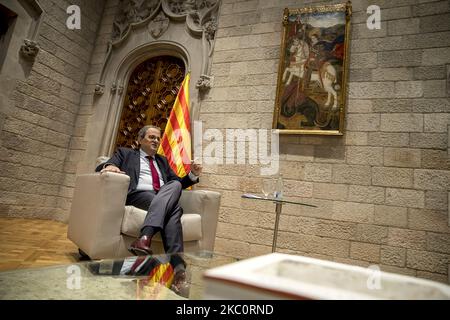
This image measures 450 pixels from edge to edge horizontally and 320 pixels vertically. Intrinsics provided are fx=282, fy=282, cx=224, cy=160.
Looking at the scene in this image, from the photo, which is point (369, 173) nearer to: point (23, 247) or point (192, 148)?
point (192, 148)

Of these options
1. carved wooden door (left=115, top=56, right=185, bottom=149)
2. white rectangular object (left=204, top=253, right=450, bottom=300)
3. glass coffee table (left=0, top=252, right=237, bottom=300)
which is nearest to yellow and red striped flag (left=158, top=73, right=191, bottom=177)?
carved wooden door (left=115, top=56, right=185, bottom=149)

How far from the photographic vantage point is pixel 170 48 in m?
4.13

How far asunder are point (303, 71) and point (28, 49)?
3392 mm

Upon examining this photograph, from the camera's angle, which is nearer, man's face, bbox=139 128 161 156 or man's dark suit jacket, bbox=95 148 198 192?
man's dark suit jacket, bbox=95 148 198 192

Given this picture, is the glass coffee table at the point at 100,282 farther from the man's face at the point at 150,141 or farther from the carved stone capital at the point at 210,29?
the carved stone capital at the point at 210,29

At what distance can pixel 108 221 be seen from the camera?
1.73 m

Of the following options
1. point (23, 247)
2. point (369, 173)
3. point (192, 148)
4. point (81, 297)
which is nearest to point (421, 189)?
point (369, 173)

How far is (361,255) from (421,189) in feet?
2.58

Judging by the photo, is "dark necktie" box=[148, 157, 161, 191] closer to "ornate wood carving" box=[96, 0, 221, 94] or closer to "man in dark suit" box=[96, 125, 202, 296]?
"man in dark suit" box=[96, 125, 202, 296]

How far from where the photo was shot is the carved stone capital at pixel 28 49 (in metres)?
3.53

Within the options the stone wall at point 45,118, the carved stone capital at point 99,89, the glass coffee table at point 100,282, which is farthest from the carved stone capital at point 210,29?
the glass coffee table at point 100,282

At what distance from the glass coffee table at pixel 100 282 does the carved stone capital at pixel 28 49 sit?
11.8 ft

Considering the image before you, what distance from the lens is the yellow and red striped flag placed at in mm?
3279

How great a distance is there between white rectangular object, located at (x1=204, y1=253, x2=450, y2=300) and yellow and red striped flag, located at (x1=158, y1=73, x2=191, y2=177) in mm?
2775
